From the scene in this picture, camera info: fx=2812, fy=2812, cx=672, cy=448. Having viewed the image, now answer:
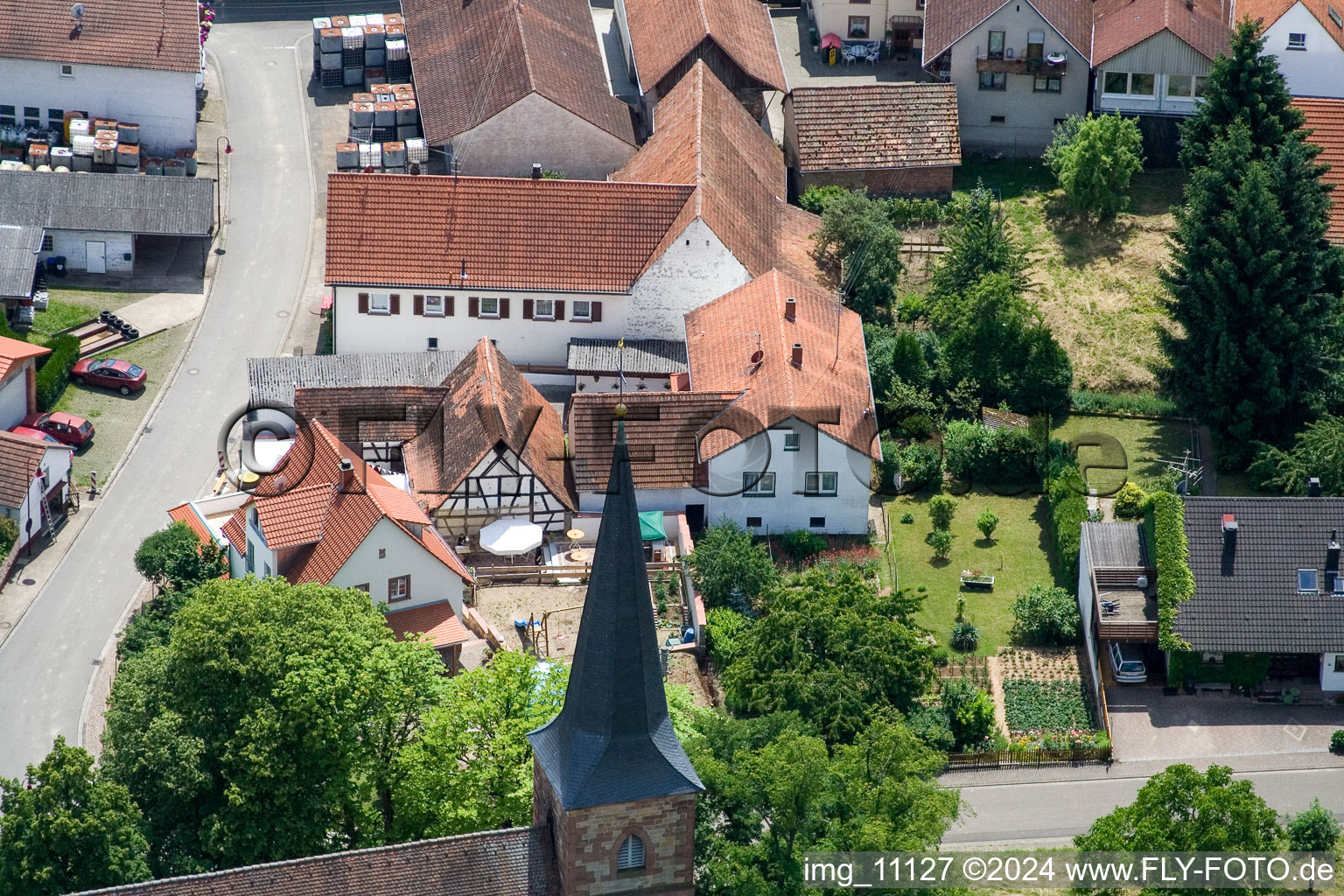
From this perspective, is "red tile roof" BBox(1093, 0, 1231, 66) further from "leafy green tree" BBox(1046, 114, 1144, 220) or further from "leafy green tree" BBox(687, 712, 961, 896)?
"leafy green tree" BBox(687, 712, 961, 896)

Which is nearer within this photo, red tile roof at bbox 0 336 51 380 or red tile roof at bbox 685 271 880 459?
red tile roof at bbox 685 271 880 459

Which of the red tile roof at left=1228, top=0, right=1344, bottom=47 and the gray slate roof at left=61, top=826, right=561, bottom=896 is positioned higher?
the red tile roof at left=1228, top=0, right=1344, bottom=47

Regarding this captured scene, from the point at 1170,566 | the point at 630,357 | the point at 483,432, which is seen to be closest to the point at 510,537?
the point at 483,432

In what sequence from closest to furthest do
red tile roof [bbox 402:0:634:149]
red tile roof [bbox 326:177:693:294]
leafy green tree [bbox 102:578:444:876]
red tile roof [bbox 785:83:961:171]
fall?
A: leafy green tree [bbox 102:578:444:876], red tile roof [bbox 326:177:693:294], red tile roof [bbox 402:0:634:149], red tile roof [bbox 785:83:961:171]

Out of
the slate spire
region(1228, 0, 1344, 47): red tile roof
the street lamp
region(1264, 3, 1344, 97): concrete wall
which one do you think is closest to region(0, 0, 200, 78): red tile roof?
the street lamp

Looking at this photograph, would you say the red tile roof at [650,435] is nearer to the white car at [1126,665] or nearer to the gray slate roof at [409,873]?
the white car at [1126,665]

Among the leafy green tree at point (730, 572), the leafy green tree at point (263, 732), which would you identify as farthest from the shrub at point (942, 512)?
the leafy green tree at point (263, 732)

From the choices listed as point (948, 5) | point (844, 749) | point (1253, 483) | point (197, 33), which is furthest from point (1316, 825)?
point (197, 33)
